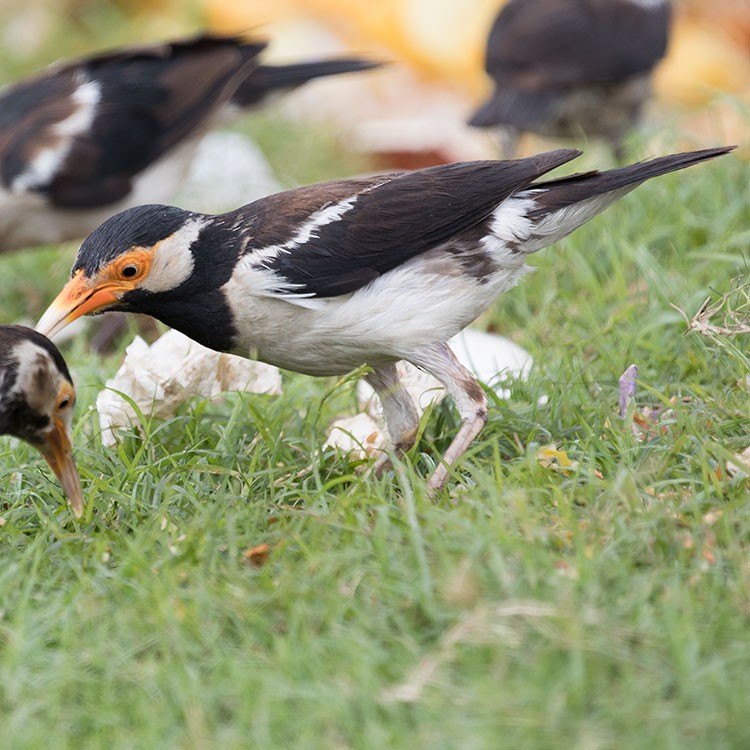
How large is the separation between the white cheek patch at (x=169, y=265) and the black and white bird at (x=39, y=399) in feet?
1.35

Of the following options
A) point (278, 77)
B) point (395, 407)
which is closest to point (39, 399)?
point (395, 407)

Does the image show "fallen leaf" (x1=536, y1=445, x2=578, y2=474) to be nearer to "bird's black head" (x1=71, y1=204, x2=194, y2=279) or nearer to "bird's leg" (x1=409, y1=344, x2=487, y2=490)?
"bird's leg" (x1=409, y1=344, x2=487, y2=490)

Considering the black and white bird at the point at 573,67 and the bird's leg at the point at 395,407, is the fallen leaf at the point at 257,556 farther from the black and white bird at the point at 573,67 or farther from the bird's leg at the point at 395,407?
the black and white bird at the point at 573,67

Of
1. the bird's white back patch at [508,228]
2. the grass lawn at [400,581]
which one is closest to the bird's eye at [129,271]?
the grass lawn at [400,581]

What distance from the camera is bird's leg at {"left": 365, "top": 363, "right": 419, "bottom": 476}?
15.2 ft

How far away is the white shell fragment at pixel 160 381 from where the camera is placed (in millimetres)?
4859

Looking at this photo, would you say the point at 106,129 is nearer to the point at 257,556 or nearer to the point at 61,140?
the point at 61,140

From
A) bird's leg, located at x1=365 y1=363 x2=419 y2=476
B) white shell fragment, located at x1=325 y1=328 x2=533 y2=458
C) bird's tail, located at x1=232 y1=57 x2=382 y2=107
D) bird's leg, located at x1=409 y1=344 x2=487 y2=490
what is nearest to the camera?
bird's leg, located at x1=409 y1=344 x2=487 y2=490

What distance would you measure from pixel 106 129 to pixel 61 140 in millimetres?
268

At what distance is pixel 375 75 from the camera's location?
12.4 m

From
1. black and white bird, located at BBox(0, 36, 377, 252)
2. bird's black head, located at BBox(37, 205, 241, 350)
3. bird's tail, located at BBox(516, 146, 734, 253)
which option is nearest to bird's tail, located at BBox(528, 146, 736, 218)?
bird's tail, located at BBox(516, 146, 734, 253)

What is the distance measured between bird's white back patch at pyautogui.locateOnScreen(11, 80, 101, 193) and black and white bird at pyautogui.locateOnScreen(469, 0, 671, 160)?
2600 millimetres

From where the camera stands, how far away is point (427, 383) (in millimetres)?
5078

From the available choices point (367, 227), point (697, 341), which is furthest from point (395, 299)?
point (697, 341)
